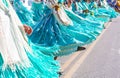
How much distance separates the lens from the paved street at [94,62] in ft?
24.2

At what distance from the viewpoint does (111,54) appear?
988cm

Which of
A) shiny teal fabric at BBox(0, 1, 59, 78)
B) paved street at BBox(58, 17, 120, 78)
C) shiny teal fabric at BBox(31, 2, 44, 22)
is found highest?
shiny teal fabric at BBox(0, 1, 59, 78)

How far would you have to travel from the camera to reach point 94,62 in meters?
8.69

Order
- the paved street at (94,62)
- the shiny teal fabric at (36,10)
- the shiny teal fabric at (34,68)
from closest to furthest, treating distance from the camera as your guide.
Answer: the shiny teal fabric at (34,68) → the paved street at (94,62) → the shiny teal fabric at (36,10)

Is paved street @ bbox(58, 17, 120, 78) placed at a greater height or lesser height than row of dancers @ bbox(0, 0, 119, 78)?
lesser

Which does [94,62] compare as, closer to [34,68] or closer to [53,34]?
[53,34]

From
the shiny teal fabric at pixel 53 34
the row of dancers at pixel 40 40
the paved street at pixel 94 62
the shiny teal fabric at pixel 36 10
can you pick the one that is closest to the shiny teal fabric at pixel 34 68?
the row of dancers at pixel 40 40

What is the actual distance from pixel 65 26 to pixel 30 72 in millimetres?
4555

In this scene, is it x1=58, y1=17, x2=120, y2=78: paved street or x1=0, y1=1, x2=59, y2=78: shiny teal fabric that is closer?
x1=0, y1=1, x2=59, y2=78: shiny teal fabric

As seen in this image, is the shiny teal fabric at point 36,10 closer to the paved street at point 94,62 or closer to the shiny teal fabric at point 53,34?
the paved street at point 94,62

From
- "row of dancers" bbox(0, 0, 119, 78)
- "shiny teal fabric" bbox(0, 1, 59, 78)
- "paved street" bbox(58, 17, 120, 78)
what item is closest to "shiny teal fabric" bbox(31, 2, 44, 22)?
"row of dancers" bbox(0, 0, 119, 78)

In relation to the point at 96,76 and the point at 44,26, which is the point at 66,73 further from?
the point at 44,26

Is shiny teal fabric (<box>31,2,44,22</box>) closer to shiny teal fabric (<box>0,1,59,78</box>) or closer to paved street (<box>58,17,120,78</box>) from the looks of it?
paved street (<box>58,17,120,78</box>)

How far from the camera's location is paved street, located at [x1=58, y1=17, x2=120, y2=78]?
24.2ft
